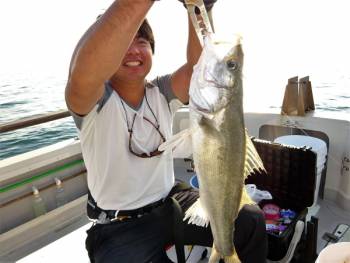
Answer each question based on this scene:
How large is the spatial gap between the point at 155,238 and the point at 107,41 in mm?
1404

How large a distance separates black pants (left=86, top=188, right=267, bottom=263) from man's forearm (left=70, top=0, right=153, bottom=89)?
1107 millimetres

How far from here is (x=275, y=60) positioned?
13.1m

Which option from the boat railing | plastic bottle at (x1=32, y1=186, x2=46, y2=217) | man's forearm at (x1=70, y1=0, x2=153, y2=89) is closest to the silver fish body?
man's forearm at (x1=70, y1=0, x2=153, y2=89)

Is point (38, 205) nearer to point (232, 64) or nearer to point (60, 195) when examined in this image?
point (60, 195)

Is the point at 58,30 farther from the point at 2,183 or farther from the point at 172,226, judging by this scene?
the point at 172,226

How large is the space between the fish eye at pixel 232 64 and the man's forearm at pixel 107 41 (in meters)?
0.44

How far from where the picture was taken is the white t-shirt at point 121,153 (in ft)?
6.98

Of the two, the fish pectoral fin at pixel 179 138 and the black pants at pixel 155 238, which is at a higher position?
the fish pectoral fin at pixel 179 138

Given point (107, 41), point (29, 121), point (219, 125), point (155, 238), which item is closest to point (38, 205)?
point (29, 121)

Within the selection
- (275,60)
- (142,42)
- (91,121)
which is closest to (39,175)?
(91,121)

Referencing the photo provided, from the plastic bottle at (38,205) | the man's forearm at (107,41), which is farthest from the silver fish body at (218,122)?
the plastic bottle at (38,205)

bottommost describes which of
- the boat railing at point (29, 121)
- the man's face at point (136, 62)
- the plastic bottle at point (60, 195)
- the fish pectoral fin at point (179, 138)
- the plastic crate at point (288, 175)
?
the plastic bottle at point (60, 195)

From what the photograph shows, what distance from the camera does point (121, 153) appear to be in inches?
85.3

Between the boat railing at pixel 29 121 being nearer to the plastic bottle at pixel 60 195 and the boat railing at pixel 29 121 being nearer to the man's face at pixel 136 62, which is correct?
the plastic bottle at pixel 60 195
